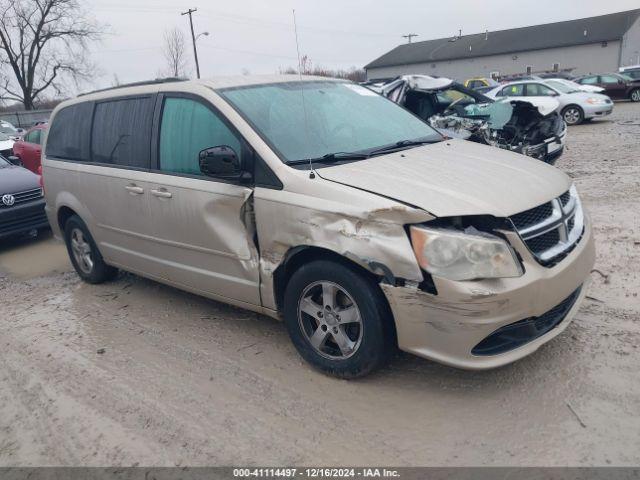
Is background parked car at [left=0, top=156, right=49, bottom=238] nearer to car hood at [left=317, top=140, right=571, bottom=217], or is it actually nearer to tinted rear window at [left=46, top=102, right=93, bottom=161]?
tinted rear window at [left=46, top=102, right=93, bottom=161]

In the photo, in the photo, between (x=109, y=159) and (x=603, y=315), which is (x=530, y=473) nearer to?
(x=603, y=315)

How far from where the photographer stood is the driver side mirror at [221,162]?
3.36 meters

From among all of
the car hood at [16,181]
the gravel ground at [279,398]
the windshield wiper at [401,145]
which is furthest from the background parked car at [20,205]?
the windshield wiper at [401,145]

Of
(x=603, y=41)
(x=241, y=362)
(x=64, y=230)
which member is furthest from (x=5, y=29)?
(x=603, y=41)

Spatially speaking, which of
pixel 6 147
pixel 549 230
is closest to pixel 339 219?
pixel 549 230

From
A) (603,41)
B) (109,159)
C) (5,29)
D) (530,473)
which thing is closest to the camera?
(530,473)

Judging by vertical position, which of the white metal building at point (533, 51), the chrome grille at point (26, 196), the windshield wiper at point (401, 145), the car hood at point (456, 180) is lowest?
the chrome grille at point (26, 196)

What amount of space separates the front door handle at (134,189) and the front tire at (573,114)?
16.2 meters

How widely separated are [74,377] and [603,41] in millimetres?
57431

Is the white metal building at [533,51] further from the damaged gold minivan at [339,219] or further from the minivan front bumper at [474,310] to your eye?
the minivan front bumper at [474,310]

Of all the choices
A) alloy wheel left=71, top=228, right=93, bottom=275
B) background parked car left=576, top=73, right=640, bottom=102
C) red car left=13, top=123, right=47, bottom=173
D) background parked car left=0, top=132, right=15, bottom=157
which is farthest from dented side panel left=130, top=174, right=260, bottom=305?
background parked car left=576, top=73, right=640, bottom=102

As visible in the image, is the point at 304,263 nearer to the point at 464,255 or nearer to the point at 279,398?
the point at 279,398

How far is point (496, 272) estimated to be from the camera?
271 centimetres

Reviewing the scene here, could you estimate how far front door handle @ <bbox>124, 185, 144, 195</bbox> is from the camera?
4.21m
